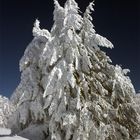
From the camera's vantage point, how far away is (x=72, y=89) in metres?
25.2

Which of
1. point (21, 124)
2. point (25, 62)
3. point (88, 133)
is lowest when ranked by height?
point (88, 133)

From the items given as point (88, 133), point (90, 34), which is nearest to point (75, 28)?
point (90, 34)

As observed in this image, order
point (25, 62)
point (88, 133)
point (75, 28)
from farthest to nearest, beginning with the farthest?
1. point (25, 62)
2. point (75, 28)
3. point (88, 133)

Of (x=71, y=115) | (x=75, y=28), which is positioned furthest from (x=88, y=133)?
(x=75, y=28)

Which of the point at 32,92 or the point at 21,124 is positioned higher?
the point at 32,92

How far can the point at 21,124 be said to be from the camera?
2822cm

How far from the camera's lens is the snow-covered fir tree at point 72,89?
79.5 ft

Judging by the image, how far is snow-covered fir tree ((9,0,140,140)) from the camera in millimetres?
24234

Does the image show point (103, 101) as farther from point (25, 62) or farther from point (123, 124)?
point (25, 62)

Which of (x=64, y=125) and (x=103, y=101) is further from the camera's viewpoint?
(x=103, y=101)

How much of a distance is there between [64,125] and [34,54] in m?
7.01

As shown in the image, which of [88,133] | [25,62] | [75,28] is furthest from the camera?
[25,62]

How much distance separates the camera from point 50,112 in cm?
2420

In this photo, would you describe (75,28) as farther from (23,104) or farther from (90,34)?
(23,104)
